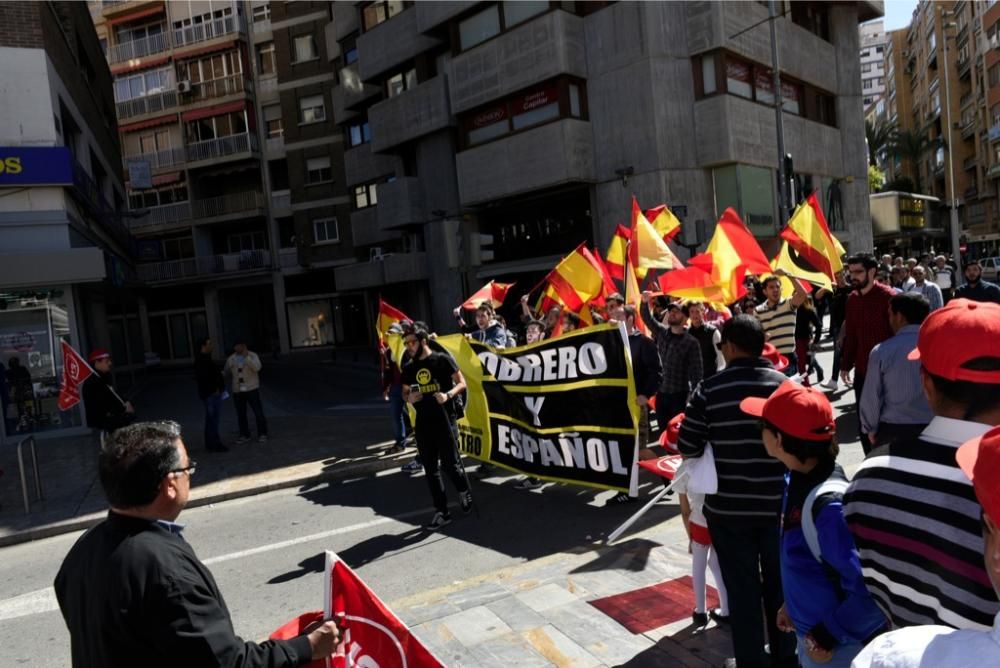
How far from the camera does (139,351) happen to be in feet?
103

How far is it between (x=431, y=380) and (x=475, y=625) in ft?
9.77

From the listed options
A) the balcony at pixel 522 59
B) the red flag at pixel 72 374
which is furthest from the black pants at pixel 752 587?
the balcony at pixel 522 59

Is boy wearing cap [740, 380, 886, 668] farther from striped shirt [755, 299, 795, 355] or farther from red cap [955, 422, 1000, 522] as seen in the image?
striped shirt [755, 299, 795, 355]

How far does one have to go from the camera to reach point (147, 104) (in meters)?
41.2

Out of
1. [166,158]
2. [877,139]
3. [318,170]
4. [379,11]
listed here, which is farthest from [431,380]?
[877,139]

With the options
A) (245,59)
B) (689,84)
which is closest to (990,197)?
(689,84)

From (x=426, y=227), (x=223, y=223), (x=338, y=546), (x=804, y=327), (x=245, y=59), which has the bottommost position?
(x=338, y=546)

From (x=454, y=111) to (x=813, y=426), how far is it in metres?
23.7

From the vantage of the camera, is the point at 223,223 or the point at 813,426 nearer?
the point at 813,426

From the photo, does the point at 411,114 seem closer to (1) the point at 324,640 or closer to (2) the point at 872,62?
(1) the point at 324,640

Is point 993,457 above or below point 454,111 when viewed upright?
below

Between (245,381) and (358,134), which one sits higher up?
(358,134)

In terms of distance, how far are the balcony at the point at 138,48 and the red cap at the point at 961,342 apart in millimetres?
46061

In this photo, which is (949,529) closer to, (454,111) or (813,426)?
(813,426)
